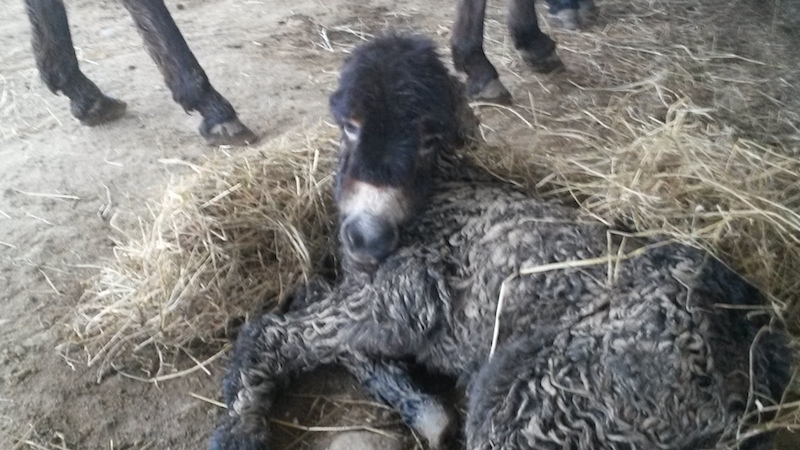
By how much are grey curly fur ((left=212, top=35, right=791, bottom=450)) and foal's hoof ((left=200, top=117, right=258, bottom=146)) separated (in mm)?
1361

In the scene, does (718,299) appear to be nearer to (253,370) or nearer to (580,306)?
(580,306)

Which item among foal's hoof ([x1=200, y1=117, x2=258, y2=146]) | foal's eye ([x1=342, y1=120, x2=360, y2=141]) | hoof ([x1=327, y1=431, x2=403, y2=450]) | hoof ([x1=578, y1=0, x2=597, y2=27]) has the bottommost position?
hoof ([x1=327, y1=431, x2=403, y2=450])

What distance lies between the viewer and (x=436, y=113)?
2.13m

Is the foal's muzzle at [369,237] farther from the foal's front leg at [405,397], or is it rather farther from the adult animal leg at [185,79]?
the adult animal leg at [185,79]

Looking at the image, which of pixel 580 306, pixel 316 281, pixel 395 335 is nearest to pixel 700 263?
pixel 580 306

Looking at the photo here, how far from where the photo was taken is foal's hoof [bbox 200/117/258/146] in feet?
11.2

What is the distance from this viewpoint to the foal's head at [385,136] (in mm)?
2002

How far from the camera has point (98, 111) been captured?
146 inches

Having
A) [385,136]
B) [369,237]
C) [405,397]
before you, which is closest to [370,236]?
[369,237]

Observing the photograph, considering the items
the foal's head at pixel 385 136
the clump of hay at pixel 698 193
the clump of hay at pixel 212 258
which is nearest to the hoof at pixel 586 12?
the clump of hay at pixel 698 193

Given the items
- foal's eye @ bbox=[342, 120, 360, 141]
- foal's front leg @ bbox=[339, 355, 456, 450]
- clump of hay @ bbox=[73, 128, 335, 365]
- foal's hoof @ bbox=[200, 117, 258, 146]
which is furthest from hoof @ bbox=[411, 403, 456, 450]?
foal's hoof @ bbox=[200, 117, 258, 146]

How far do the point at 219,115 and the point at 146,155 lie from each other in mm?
410

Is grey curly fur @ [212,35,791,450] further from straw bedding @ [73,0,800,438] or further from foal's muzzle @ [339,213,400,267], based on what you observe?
straw bedding @ [73,0,800,438]

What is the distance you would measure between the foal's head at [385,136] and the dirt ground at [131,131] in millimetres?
593
